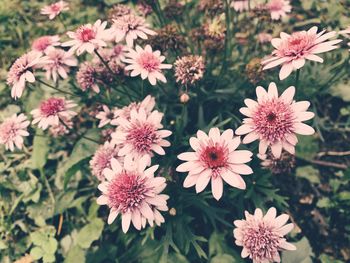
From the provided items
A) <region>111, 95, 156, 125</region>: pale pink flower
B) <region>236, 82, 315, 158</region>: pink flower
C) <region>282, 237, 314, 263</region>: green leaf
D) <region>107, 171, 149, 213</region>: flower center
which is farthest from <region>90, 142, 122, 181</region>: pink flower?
<region>282, 237, 314, 263</region>: green leaf

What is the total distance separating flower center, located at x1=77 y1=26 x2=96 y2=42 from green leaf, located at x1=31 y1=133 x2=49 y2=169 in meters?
0.96

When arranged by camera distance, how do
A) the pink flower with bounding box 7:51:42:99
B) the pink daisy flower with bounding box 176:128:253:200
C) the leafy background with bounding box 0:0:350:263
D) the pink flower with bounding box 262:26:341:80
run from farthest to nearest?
the leafy background with bounding box 0:0:350:263 → the pink flower with bounding box 7:51:42:99 → the pink flower with bounding box 262:26:341:80 → the pink daisy flower with bounding box 176:128:253:200

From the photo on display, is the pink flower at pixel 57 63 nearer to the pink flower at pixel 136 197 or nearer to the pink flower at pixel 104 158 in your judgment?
the pink flower at pixel 104 158

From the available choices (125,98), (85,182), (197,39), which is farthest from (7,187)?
(197,39)

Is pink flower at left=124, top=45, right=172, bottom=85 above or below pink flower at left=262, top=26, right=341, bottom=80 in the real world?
below

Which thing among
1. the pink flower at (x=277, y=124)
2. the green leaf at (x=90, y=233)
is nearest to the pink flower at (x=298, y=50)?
the pink flower at (x=277, y=124)

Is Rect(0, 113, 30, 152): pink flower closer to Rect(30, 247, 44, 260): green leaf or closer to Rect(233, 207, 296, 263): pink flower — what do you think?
Rect(30, 247, 44, 260): green leaf

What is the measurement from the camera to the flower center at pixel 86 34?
204 centimetres

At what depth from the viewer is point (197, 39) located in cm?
250

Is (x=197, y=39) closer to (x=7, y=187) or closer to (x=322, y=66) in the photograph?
(x=322, y=66)

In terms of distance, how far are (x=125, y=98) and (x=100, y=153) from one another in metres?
0.54

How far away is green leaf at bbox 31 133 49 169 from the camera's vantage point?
2.61 m

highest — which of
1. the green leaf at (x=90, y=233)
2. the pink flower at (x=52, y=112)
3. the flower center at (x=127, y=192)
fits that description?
the pink flower at (x=52, y=112)

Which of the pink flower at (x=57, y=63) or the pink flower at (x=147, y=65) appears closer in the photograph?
the pink flower at (x=147, y=65)
